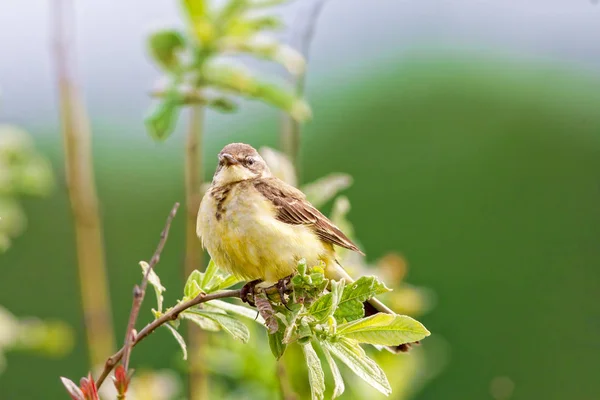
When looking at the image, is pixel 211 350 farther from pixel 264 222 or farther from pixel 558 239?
pixel 558 239

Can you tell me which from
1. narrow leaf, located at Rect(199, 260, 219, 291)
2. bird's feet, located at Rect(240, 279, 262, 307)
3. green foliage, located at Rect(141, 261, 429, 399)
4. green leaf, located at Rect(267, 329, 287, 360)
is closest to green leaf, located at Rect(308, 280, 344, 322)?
green foliage, located at Rect(141, 261, 429, 399)

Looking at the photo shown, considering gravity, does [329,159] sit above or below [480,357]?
above

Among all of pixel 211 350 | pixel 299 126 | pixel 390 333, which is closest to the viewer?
pixel 390 333

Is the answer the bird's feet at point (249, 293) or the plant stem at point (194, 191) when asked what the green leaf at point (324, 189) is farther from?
the bird's feet at point (249, 293)

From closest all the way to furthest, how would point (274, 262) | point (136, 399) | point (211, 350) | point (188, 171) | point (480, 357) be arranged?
point (274, 262) → point (188, 171) → point (136, 399) → point (211, 350) → point (480, 357)

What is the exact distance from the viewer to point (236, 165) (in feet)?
10.3

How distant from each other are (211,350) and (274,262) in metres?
1.23

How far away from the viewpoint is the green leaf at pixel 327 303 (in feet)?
6.39

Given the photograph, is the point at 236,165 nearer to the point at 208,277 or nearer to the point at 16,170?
the point at 208,277

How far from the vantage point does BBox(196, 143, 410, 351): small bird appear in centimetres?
271

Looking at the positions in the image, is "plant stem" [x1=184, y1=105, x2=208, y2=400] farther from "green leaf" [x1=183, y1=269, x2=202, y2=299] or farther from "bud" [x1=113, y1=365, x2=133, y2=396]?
"bud" [x1=113, y1=365, x2=133, y2=396]

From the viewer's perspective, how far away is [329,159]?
9.41m

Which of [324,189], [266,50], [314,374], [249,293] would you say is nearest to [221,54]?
[266,50]

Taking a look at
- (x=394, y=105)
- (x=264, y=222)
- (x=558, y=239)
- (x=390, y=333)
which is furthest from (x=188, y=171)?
(x=394, y=105)
